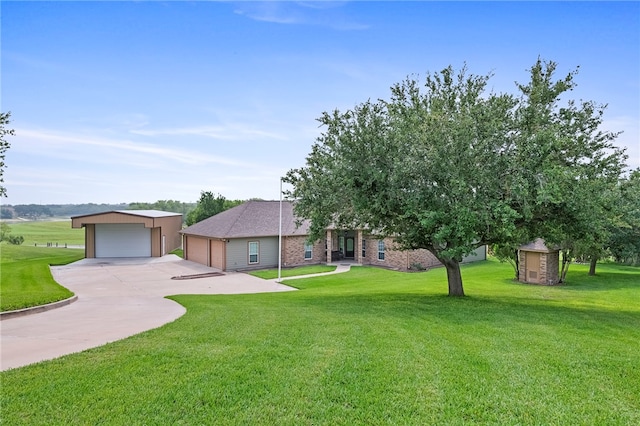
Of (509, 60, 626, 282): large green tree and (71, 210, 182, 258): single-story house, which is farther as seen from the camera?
(71, 210, 182, 258): single-story house

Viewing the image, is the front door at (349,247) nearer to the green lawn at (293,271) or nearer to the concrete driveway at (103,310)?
the green lawn at (293,271)

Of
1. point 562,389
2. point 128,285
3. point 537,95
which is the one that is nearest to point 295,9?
point 537,95

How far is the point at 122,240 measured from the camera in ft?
99.2

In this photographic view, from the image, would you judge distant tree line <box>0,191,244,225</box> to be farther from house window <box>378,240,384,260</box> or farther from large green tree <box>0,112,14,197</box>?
large green tree <box>0,112,14,197</box>

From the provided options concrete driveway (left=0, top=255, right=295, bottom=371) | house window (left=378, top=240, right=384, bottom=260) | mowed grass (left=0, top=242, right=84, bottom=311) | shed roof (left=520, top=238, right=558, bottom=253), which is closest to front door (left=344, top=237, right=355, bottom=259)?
house window (left=378, top=240, right=384, bottom=260)

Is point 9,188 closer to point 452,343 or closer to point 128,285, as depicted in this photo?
point 128,285

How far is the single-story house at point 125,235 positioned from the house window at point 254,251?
885 centimetres

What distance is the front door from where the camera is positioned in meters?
29.2

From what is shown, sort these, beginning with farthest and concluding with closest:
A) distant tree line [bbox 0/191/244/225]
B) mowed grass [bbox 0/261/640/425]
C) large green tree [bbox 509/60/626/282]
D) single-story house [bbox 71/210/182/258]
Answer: distant tree line [bbox 0/191/244/225], single-story house [bbox 71/210/182/258], large green tree [bbox 509/60/626/282], mowed grass [bbox 0/261/640/425]

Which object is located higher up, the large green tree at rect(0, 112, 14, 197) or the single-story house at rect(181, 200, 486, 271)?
the large green tree at rect(0, 112, 14, 197)

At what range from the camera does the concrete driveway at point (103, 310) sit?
6.57m

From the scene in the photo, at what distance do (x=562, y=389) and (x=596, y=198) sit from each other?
6730 millimetres

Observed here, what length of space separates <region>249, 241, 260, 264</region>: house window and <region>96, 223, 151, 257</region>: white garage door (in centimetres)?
1157

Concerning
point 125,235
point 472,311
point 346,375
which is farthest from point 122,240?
point 346,375
